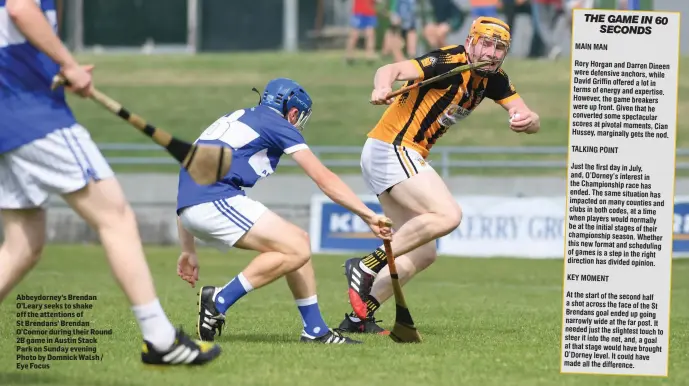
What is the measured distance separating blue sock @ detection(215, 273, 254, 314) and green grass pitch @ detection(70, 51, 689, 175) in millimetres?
13399

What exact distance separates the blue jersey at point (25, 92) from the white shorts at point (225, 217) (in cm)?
178

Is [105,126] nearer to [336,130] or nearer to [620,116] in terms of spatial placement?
[336,130]

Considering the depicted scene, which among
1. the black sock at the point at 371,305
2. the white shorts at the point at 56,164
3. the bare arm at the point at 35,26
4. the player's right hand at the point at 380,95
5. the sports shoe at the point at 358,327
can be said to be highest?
the bare arm at the point at 35,26

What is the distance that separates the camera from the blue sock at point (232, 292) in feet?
25.7

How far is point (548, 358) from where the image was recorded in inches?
288

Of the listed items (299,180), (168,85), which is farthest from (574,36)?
(168,85)

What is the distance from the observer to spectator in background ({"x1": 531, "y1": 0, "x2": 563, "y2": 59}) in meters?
27.2

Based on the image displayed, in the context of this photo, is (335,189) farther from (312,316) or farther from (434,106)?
(434,106)

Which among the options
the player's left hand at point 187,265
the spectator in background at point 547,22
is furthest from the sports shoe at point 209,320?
the spectator in background at point 547,22

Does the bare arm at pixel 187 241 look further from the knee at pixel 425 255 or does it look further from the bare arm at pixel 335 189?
the knee at pixel 425 255

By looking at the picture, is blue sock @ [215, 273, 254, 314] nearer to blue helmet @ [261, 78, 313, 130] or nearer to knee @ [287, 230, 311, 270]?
knee @ [287, 230, 311, 270]

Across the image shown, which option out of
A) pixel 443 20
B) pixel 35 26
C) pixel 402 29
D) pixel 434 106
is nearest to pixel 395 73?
pixel 434 106

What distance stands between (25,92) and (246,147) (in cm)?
205

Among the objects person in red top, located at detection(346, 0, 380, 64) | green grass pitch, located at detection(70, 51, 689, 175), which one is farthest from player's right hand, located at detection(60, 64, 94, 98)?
person in red top, located at detection(346, 0, 380, 64)
